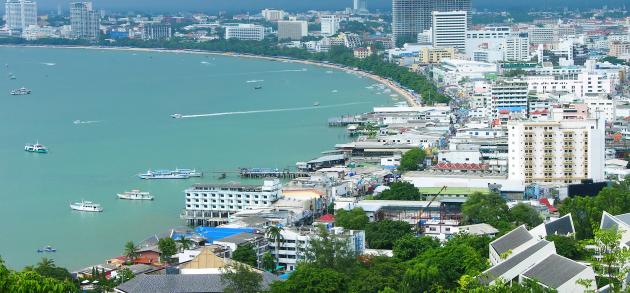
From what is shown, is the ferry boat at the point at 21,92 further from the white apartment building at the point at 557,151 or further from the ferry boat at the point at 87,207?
the white apartment building at the point at 557,151

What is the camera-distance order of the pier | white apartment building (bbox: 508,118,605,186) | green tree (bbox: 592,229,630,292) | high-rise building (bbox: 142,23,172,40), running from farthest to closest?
1. high-rise building (bbox: 142,23,172,40)
2. the pier
3. white apartment building (bbox: 508,118,605,186)
4. green tree (bbox: 592,229,630,292)

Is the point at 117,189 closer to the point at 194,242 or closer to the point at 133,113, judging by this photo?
the point at 194,242

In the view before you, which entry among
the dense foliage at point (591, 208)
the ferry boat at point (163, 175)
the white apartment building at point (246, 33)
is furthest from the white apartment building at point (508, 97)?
the white apartment building at point (246, 33)

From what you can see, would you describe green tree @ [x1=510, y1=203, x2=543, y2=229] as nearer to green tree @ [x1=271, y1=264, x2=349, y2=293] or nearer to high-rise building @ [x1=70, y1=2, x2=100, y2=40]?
green tree @ [x1=271, y1=264, x2=349, y2=293]

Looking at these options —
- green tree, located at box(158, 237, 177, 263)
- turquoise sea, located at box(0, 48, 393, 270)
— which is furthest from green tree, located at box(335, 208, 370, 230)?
turquoise sea, located at box(0, 48, 393, 270)

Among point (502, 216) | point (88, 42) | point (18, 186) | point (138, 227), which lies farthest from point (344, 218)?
point (88, 42)

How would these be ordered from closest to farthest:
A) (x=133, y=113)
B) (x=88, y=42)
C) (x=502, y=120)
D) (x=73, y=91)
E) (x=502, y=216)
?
(x=502, y=216), (x=502, y=120), (x=133, y=113), (x=73, y=91), (x=88, y=42)
